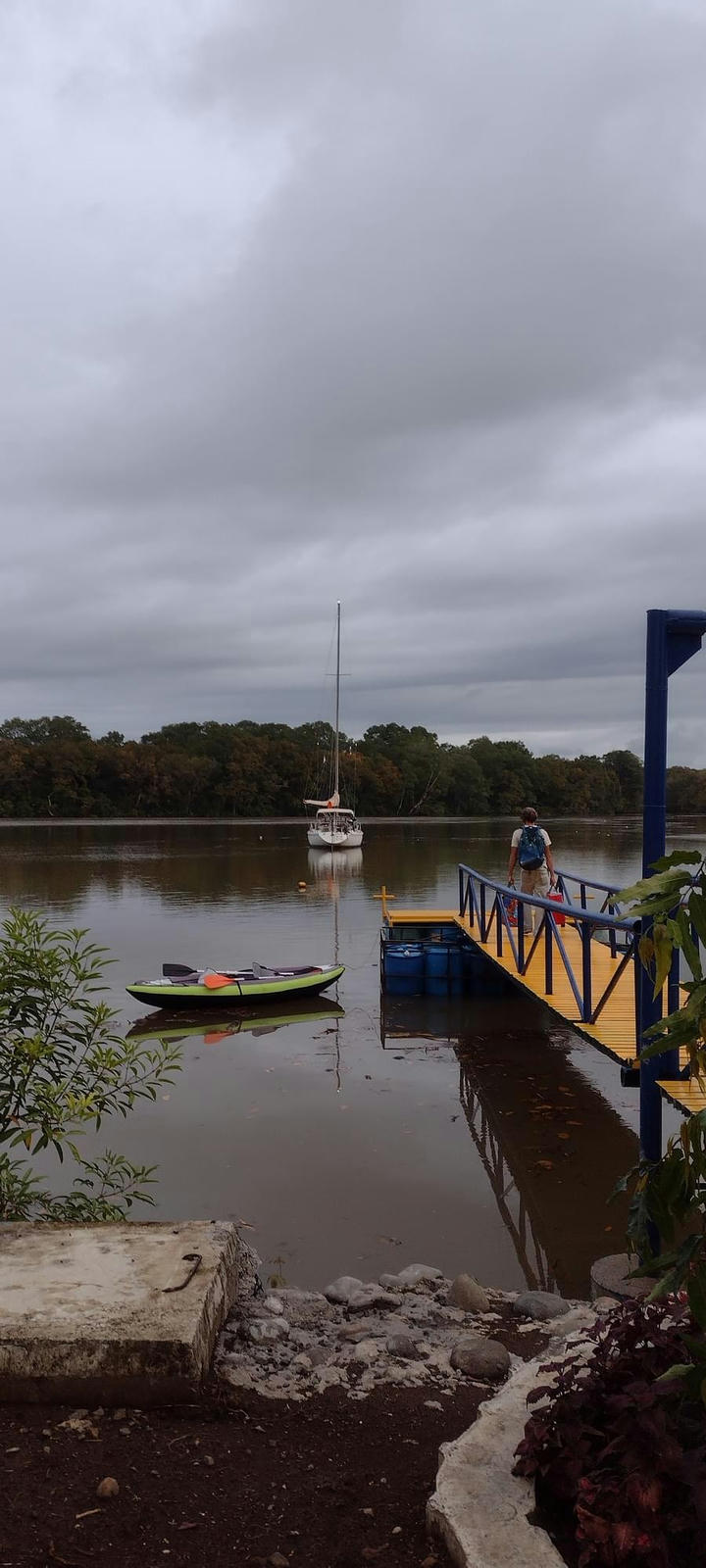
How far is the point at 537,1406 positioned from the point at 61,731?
113m

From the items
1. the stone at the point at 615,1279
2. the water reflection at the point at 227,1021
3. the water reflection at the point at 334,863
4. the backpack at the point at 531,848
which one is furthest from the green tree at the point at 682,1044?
the water reflection at the point at 334,863

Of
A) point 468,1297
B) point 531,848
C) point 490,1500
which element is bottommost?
point 468,1297

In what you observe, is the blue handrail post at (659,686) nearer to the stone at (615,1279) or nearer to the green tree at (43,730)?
the stone at (615,1279)

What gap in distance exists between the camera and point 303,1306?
5512 mm

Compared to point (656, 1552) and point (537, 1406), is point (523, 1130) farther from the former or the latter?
point (656, 1552)

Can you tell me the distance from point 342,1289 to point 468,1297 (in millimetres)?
769

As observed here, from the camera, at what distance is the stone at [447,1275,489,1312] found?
5727 mm

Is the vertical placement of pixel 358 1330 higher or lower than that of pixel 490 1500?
lower

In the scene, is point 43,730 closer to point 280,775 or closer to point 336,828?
point 280,775

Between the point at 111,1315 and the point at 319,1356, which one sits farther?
the point at 319,1356

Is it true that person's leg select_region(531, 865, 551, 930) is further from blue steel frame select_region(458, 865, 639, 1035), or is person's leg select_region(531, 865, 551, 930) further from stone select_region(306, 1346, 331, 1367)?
stone select_region(306, 1346, 331, 1367)

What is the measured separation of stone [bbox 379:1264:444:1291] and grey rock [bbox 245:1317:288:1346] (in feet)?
4.94

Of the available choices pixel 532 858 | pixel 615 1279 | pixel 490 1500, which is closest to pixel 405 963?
pixel 532 858

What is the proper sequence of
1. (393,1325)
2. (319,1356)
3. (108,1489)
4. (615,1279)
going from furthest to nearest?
1. (615,1279)
2. (393,1325)
3. (319,1356)
4. (108,1489)
